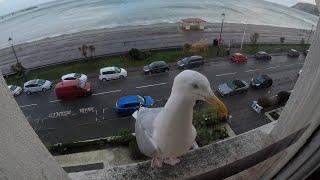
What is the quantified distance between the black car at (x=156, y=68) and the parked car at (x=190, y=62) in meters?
0.85

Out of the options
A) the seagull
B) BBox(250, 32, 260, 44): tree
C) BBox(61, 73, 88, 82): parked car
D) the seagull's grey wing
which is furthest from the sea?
the seagull

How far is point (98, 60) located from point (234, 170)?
17228 millimetres

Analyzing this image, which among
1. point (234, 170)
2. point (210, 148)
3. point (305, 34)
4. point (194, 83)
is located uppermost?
point (234, 170)

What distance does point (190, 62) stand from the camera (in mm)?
16453

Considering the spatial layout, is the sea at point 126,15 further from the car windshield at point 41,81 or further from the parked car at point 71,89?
the parked car at point 71,89

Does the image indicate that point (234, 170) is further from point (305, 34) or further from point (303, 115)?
point (305, 34)

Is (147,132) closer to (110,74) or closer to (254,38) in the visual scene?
(110,74)

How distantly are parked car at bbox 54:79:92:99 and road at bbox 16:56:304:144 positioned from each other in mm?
290

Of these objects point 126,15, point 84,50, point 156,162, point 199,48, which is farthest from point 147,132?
point 126,15

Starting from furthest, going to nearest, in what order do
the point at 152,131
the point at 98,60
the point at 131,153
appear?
the point at 98,60, the point at 131,153, the point at 152,131

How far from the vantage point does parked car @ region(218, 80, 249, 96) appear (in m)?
13.9

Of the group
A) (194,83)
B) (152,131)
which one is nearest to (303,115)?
(194,83)

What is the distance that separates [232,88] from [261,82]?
162 centimetres

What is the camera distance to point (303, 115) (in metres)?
1.61
